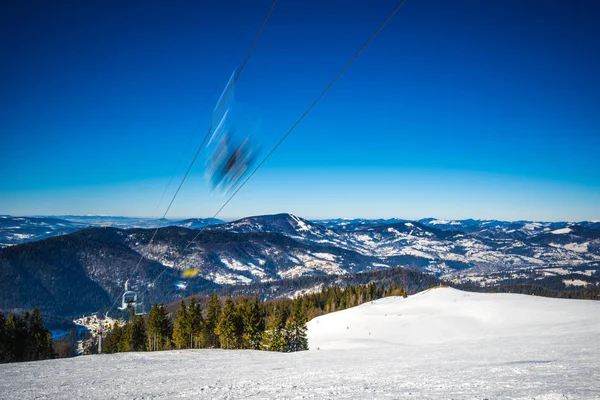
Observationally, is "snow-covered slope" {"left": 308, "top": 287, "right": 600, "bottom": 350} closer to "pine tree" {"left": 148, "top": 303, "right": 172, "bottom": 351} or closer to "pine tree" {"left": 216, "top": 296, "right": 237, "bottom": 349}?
"pine tree" {"left": 216, "top": 296, "right": 237, "bottom": 349}

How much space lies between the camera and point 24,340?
42.2 m

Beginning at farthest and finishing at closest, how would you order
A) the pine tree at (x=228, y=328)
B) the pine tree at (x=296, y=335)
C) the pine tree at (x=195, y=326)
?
1. the pine tree at (x=195, y=326)
2. the pine tree at (x=228, y=328)
3. the pine tree at (x=296, y=335)

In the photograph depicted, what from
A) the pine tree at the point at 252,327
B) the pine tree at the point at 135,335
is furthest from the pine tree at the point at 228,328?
the pine tree at the point at 135,335

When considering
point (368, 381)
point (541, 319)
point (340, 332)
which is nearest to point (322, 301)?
point (340, 332)

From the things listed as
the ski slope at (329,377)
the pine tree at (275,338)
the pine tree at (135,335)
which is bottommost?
the pine tree at (135,335)

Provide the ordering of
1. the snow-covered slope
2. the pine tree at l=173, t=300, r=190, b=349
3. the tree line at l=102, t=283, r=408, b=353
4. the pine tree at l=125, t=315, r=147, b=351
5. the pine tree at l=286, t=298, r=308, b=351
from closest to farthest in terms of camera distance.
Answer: the snow-covered slope
the pine tree at l=286, t=298, r=308, b=351
the tree line at l=102, t=283, r=408, b=353
the pine tree at l=173, t=300, r=190, b=349
the pine tree at l=125, t=315, r=147, b=351

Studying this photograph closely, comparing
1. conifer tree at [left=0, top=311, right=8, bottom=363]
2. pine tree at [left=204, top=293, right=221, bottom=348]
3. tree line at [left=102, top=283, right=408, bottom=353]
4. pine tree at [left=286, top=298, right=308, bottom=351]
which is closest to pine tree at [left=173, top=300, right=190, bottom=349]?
tree line at [left=102, top=283, right=408, bottom=353]

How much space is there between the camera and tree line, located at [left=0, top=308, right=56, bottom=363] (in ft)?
131

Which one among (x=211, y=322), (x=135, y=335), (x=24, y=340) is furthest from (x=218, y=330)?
(x=24, y=340)

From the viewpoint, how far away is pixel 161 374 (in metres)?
14.3

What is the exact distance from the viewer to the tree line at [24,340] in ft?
131

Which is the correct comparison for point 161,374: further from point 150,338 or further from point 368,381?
point 150,338

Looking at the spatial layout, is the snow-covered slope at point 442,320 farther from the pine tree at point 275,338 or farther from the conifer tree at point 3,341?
the conifer tree at point 3,341

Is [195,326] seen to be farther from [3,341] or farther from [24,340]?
[3,341]
